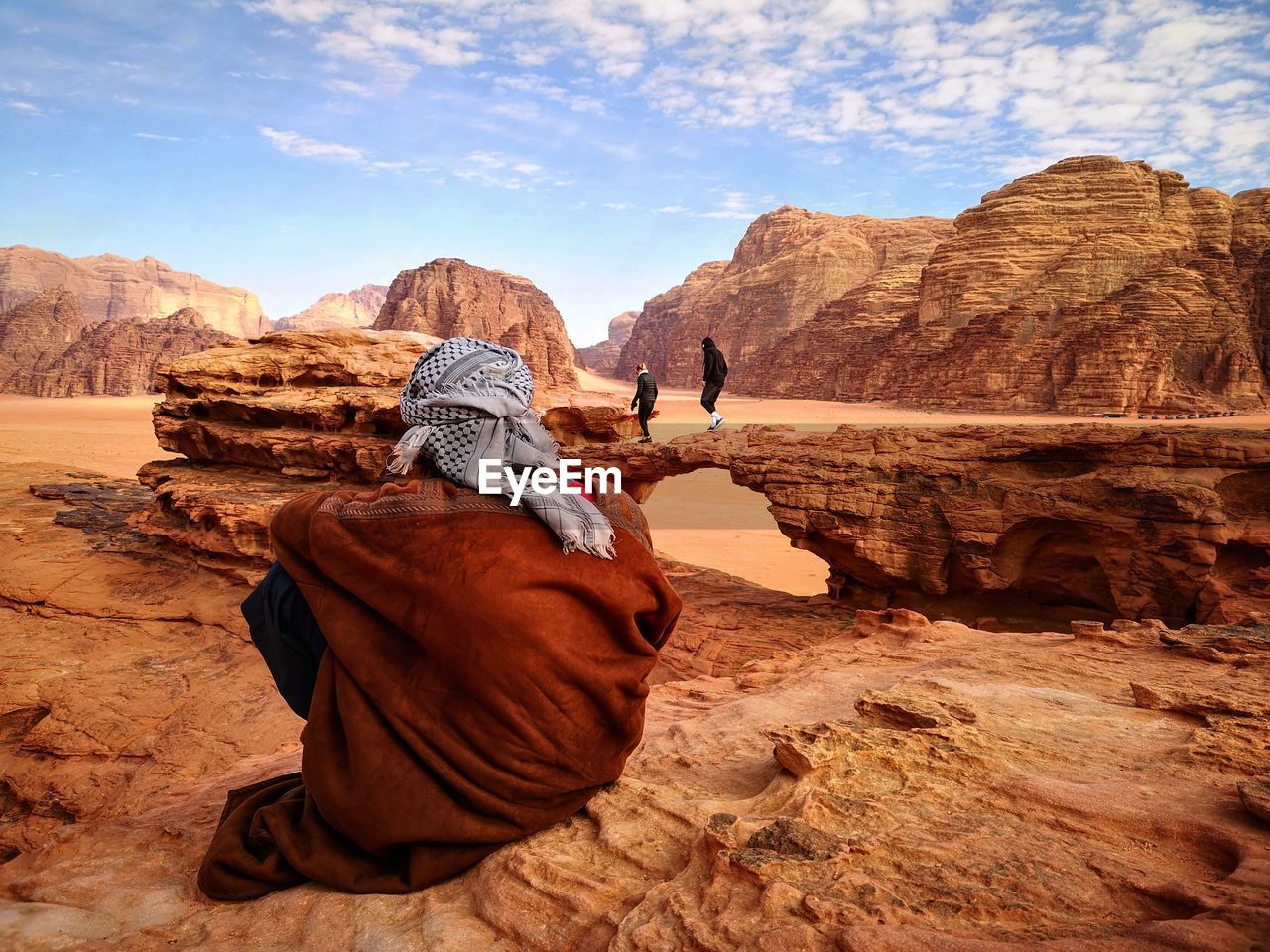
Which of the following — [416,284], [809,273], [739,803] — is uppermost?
[809,273]

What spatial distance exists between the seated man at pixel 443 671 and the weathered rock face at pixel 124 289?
105 m

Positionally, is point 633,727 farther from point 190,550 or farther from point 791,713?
point 190,550

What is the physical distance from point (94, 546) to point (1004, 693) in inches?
445

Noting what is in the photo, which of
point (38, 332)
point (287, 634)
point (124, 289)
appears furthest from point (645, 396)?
point (124, 289)

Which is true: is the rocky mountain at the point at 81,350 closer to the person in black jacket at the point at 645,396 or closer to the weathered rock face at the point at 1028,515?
the person in black jacket at the point at 645,396

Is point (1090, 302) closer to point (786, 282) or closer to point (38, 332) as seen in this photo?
point (786, 282)

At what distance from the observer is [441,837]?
1866 millimetres

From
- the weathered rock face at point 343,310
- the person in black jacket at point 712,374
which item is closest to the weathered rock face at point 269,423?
the person in black jacket at point 712,374

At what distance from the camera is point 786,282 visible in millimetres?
67312

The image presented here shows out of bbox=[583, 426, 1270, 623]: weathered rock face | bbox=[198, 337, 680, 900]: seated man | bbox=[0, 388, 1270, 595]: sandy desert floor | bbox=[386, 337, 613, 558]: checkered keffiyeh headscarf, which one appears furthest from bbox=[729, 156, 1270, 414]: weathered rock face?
bbox=[198, 337, 680, 900]: seated man

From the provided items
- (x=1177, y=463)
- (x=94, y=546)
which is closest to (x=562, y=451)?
(x=94, y=546)

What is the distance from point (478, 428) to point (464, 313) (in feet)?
186

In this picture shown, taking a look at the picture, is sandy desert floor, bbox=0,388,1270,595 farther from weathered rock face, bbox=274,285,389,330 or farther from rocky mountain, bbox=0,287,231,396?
weathered rock face, bbox=274,285,389,330

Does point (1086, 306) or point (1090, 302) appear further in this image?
point (1090, 302)
